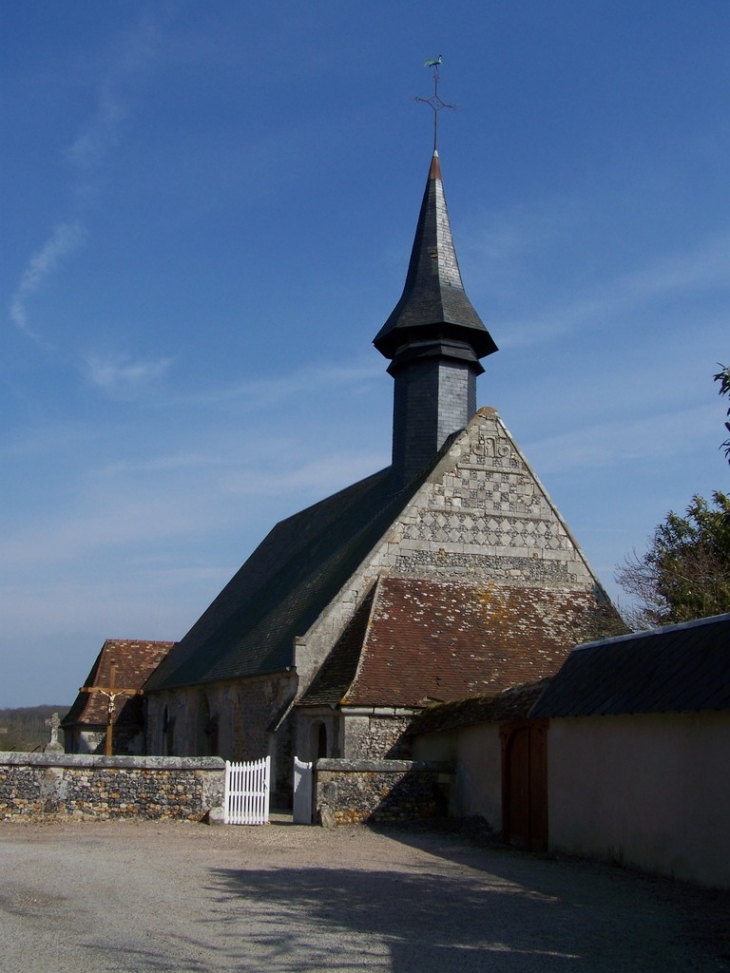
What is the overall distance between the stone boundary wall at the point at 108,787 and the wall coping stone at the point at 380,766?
1.65m

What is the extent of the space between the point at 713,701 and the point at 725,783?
79cm

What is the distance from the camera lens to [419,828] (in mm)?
16000

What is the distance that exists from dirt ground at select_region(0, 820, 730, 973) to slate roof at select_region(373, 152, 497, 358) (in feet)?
43.8

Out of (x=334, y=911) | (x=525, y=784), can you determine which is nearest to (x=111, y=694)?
(x=525, y=784)

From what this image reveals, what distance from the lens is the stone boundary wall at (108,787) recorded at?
Result: 1561 cm

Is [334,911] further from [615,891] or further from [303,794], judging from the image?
[303,794]

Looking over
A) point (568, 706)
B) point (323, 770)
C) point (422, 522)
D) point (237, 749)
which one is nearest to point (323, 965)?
point (568, 706)

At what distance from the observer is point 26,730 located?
76.5 m

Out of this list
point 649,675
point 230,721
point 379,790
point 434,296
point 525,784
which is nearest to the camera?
point 649,675

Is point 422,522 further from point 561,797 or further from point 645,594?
point 645,594

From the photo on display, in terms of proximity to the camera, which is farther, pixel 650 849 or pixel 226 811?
pixel 226 811

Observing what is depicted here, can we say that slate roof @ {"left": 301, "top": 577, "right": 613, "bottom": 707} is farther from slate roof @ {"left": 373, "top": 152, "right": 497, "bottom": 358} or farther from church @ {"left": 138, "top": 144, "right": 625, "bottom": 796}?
slate roof @ {"left": 373, "top": 152, "right": 497, "bottom": 358}

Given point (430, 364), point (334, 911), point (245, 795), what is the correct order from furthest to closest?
point (430, 364) → point (245, 795) → point (334, 911)

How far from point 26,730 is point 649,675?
71.8 metres
